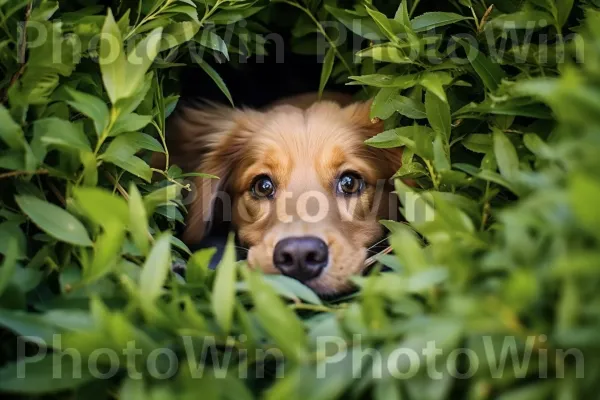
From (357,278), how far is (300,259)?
60 cm

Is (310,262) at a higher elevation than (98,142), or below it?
below

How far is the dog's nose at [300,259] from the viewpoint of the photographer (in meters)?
1.61

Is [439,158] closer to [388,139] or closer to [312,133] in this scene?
[388,139]

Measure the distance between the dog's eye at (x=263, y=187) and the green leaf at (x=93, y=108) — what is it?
818 mm

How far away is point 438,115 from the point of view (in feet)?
4.68

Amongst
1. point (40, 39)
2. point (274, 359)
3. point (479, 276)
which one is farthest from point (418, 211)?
point (40, 39)

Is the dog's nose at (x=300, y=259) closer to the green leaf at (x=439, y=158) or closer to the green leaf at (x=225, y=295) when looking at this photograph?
the green leaf at (x=439, y=158)

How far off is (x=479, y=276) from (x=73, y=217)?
0.63 meters

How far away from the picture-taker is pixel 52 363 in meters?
0.96

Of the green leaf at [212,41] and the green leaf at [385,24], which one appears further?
the green leaf at [212,41]

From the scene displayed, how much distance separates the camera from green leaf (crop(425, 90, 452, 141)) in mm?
1423

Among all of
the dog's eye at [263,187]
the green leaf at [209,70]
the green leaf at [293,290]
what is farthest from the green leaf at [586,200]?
the dog's eye at [263,187]

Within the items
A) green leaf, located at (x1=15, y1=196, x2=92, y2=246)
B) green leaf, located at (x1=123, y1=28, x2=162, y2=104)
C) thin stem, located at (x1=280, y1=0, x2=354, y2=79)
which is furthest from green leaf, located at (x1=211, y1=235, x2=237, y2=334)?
thin stem, located at (x1=280, y1=0, x2=354, y2=79)

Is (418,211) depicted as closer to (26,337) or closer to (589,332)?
(589,332)
